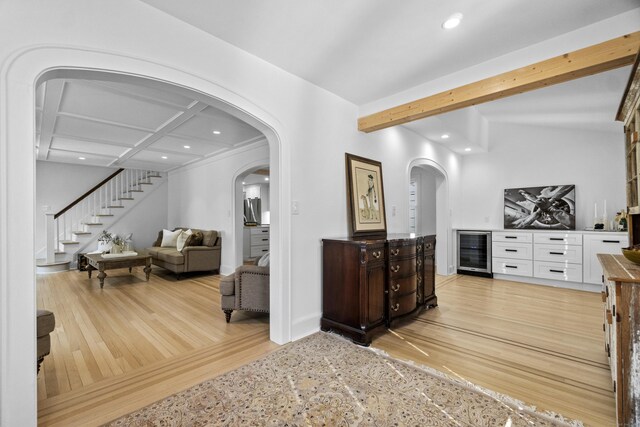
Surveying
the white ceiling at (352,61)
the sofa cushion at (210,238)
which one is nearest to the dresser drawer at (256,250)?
the sofa cushion at (210,238)

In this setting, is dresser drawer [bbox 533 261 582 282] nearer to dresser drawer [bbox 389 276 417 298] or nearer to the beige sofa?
dresser drawer [bbox 389 276 417 298]

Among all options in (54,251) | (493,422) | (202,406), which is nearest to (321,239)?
(202,406)

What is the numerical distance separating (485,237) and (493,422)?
4.67m

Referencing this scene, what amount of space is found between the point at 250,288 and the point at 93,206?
276 inches

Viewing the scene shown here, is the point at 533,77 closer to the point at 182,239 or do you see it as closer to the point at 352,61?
the point at 352,61

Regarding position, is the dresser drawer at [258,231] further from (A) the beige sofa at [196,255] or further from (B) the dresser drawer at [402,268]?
(B) the dresser drawer at [402,268]

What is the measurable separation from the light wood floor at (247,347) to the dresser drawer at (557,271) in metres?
0.36

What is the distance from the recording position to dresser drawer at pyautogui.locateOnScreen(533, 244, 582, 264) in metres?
4.77

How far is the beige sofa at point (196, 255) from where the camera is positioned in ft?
18.6

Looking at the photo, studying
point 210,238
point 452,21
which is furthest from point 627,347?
point 210,238

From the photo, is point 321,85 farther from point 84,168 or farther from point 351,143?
point 84,168

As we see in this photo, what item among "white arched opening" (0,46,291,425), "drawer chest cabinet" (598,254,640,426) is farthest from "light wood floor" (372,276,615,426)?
"white arched opening" (0,46,291,425)

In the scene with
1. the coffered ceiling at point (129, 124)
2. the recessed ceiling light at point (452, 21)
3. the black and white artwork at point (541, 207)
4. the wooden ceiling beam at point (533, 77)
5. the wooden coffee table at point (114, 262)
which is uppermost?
the recessed ceiling light at point (452, 21)

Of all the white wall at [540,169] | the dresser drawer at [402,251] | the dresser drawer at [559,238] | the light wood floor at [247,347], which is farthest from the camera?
the white wall at [540,169]
